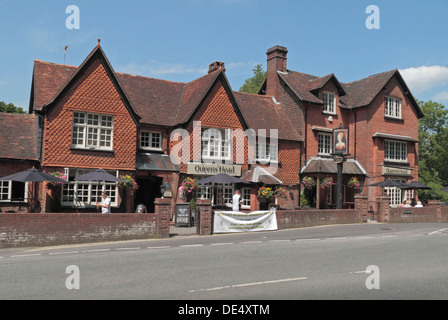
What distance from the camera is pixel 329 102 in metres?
33.9

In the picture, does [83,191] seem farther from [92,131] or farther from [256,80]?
[256,80]

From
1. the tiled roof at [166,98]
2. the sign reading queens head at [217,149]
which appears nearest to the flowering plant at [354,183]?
the tiled roof at [166,98]

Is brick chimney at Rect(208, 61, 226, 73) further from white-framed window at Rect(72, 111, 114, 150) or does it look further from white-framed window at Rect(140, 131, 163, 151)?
white-framed window at Rect(72, 111, 114, 150)

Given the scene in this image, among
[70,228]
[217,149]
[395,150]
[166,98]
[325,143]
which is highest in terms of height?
[166,98]

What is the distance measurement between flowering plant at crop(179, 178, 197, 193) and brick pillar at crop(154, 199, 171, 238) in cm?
731

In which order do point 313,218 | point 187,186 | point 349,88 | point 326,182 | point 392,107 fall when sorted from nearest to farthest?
point 313,218
point 187,186
point 326,182
point 392,107
point 349,88

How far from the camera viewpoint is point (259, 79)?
209 ft

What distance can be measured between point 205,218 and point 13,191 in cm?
1030

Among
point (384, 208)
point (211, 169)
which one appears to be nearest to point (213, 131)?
point (211, 169)

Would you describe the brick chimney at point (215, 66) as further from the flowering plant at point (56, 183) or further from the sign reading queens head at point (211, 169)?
the flowering plant at point (56, 183)
